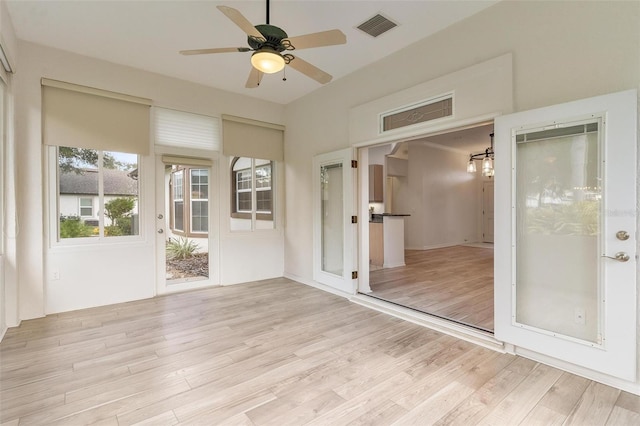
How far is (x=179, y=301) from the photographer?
4152mm

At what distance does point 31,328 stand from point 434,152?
9507 mm

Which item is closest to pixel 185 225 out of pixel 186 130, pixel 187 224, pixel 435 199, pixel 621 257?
pixel 187 224

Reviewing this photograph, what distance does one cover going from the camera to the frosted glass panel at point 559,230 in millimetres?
2260

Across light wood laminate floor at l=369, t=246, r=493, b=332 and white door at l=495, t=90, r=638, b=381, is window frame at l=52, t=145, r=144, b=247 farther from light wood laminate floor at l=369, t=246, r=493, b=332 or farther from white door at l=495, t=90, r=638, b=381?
white door at l=495, t=90, r=638, b=381

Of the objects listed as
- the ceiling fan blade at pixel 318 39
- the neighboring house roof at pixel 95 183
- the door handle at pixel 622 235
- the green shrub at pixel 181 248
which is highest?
the ceiling fan blade at pixel 318 39

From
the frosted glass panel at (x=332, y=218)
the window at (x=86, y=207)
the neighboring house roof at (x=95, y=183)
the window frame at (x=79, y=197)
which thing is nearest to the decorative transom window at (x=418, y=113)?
the frosted glass panel at (x=332, y=218)

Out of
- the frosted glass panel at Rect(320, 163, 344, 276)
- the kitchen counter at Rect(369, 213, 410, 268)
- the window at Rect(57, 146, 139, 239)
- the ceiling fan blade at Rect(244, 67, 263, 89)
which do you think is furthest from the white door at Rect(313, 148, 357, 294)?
the window at Rect(57, 146, 139, 239)

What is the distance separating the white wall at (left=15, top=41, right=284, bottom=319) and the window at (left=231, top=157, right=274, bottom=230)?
28cm

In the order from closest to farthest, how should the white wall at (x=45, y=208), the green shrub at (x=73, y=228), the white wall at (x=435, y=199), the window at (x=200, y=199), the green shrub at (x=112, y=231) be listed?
the white wall at (x=45, y=208)
the green shrub at (x=73, y=228)
the green shrub at (x=112, y=231)
the window at (x=200, y=199)
the white wall at (x=435, y=199)

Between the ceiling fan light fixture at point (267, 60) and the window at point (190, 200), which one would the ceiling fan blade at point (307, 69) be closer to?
the ceiling fan light fixture at point (267, 60)

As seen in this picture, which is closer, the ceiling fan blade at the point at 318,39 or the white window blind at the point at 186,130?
the ceiling fan blade at the point at 318,39

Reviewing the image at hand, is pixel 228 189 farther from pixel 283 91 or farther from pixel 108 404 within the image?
pixel 108 404

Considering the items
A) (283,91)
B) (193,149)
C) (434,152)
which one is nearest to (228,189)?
(193,149)

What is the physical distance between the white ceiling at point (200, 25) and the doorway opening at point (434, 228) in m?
1.85
